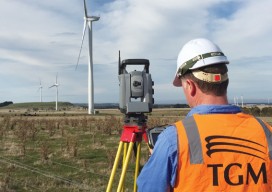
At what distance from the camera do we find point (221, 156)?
141 centimetres

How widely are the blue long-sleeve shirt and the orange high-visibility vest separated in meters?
0.02

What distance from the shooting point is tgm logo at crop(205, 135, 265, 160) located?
1419mm

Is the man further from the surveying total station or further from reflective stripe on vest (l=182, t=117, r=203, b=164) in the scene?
the surveying total station

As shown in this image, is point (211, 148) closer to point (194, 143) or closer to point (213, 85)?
point (194, 143)

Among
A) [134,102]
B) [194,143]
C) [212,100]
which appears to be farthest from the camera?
[134,102]

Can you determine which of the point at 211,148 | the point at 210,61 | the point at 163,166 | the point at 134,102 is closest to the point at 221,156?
the point at 211,148

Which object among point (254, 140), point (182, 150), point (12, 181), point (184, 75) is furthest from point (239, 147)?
point (12, 181)

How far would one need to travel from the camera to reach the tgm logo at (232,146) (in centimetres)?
142

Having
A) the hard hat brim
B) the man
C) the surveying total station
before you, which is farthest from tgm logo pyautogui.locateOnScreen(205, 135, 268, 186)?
the surveying total station

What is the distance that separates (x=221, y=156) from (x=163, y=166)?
0.23m

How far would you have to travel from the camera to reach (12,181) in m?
6.50

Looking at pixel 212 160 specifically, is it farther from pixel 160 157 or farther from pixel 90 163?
pixel 90 163

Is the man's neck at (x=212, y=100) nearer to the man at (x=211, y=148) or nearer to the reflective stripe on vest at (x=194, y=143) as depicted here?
the man at (x=211, y=148)

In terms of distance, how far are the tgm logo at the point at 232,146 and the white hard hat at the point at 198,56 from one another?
1.04 feet
